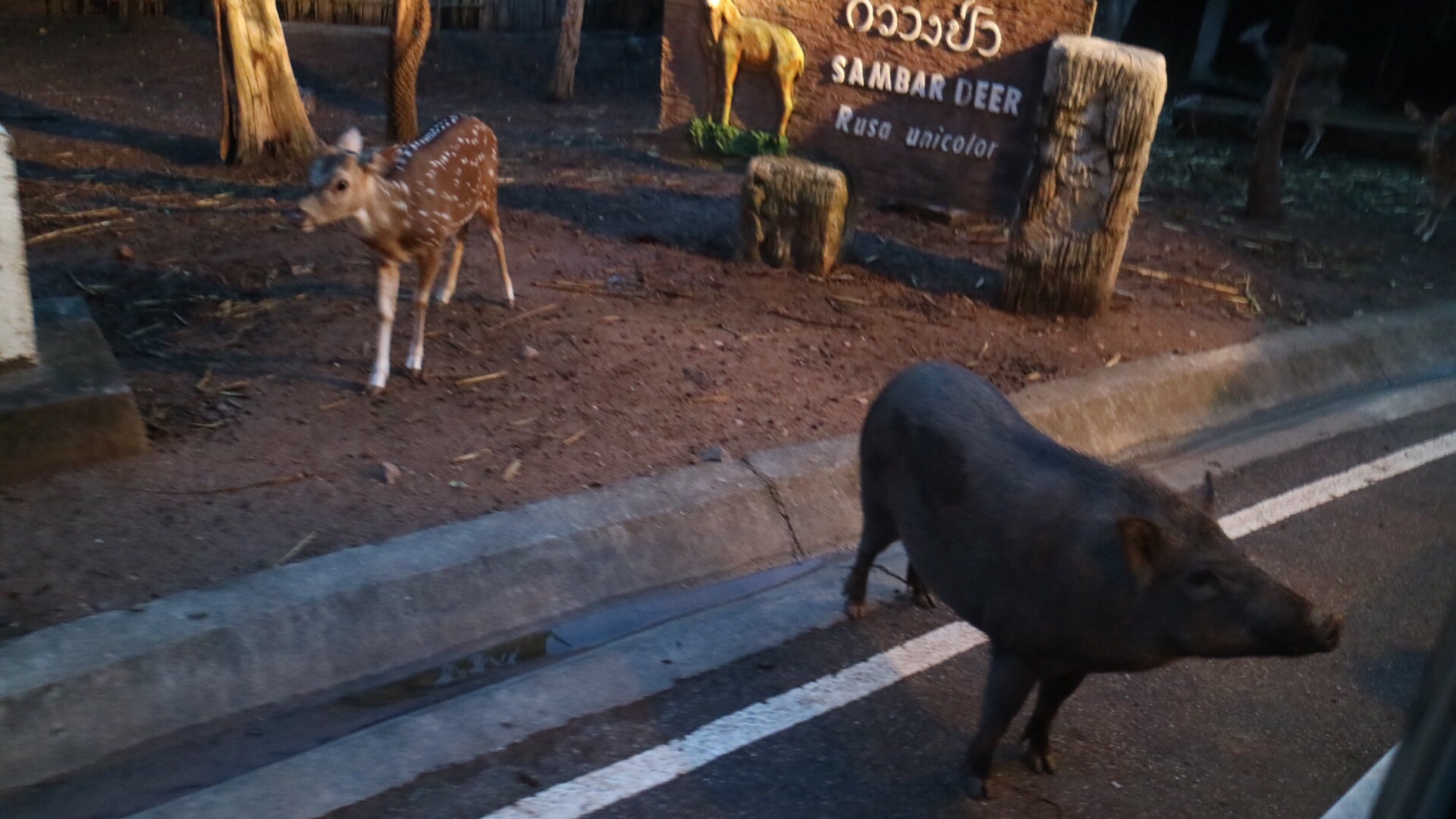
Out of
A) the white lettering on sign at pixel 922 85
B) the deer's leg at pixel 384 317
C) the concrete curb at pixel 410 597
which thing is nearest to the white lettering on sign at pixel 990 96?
the white lettering on sign at pixel 922 85

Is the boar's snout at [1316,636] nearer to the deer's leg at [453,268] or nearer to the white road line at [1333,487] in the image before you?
the white road line at [1333,487]

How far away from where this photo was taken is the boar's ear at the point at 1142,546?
3004mm

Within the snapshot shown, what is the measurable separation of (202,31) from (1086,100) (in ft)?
42.1

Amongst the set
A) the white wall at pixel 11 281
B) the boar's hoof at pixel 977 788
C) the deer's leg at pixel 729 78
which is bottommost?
the boar's hoof at pixel 977 788

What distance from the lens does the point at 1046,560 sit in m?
3.26

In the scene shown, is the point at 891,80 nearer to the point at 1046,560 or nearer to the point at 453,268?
the point at 453,268

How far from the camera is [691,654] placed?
412 centimetres

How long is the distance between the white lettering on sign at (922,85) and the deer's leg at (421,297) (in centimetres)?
338

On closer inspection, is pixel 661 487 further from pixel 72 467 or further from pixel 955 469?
pixel 72 467

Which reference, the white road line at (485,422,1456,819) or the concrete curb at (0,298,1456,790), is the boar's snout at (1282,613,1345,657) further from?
the concrete curb at (0,298,1456,790)

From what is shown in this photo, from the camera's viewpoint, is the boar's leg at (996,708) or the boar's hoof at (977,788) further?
the boar's hoof at (977,788)

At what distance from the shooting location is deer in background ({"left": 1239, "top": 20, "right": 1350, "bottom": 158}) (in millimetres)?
14781

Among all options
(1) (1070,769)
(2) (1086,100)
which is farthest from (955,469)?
(2) (1086,100)

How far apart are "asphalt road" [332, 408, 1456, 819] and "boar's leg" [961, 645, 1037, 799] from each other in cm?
8
